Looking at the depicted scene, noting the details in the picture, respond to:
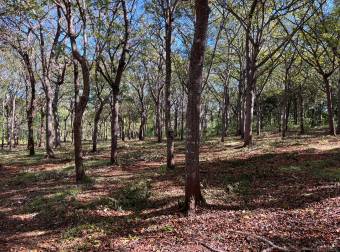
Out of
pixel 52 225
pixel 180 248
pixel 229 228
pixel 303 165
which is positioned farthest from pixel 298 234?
pixel 303 165

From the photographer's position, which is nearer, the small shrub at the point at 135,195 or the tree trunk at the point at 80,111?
the small shrub at the point at 135,195

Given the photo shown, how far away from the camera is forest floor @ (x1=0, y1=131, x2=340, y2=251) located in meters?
8.02

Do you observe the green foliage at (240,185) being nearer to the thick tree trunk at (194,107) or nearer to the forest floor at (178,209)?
the forest floor at (178,209)

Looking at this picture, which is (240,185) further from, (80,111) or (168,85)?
(80,111)

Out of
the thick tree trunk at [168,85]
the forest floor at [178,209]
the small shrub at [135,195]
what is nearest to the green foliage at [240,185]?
the forest floor at [178,209]

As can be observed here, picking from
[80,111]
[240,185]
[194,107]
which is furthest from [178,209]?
[80,111]

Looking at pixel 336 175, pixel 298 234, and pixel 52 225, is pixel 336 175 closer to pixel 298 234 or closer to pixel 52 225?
pixel 298 234

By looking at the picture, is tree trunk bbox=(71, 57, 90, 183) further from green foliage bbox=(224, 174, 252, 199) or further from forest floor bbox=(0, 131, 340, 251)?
green foliage bbox=(224, 174, 252, 199)

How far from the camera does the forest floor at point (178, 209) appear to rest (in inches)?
316

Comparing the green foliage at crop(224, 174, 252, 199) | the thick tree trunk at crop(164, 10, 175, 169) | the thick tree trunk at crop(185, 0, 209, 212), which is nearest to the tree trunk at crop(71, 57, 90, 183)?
the thick tree trunk at crop(164, 10, 175, 169)

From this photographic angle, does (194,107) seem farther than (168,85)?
No

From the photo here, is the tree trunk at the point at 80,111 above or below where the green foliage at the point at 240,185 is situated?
above

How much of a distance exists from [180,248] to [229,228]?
1506 millimetres

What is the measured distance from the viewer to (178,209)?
10336 mm
